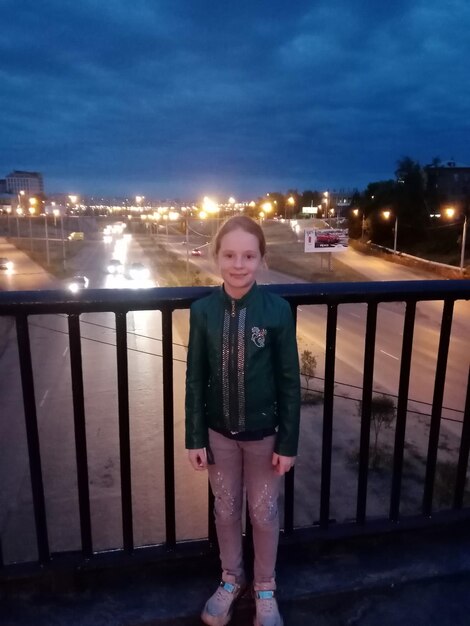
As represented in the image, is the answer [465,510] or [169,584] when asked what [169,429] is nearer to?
[169,584]

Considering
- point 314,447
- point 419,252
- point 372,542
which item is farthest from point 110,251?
point 372,542

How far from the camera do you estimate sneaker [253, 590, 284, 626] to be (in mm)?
2292

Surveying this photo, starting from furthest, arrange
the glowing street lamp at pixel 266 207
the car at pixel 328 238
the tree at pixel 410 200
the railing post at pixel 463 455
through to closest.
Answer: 1. the glowing street lamp at pixel 266 207
2. the tree at pixel 410 200
3. the car at pixel 328 238
4. the railing post at pixel 463 455

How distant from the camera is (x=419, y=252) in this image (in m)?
55.4

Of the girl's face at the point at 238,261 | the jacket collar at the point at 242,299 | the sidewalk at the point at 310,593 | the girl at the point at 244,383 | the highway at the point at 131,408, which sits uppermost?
the girl's face at the point at 238,261

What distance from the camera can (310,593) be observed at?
2.53m

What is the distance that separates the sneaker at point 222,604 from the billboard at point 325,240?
160 ft

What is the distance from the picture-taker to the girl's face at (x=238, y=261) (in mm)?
2100

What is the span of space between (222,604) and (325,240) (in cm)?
4949

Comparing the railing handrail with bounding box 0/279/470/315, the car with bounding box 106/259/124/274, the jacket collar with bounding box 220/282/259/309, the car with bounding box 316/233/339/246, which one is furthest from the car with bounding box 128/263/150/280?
the jacket collar with bounding box 220/282/259/309

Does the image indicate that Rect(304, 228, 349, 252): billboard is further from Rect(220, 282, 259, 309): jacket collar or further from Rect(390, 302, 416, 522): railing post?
Rect(220, 282, 259, 309): jacket collar

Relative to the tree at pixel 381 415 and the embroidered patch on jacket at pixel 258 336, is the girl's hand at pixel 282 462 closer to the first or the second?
the embroidered patch on jacket at pixel 258 336

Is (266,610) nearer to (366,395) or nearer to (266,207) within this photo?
(366,395)

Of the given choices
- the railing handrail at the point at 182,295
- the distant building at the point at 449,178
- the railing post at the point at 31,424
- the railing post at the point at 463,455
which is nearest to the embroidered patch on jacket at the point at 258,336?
the railing handrail at the point at 182,295
